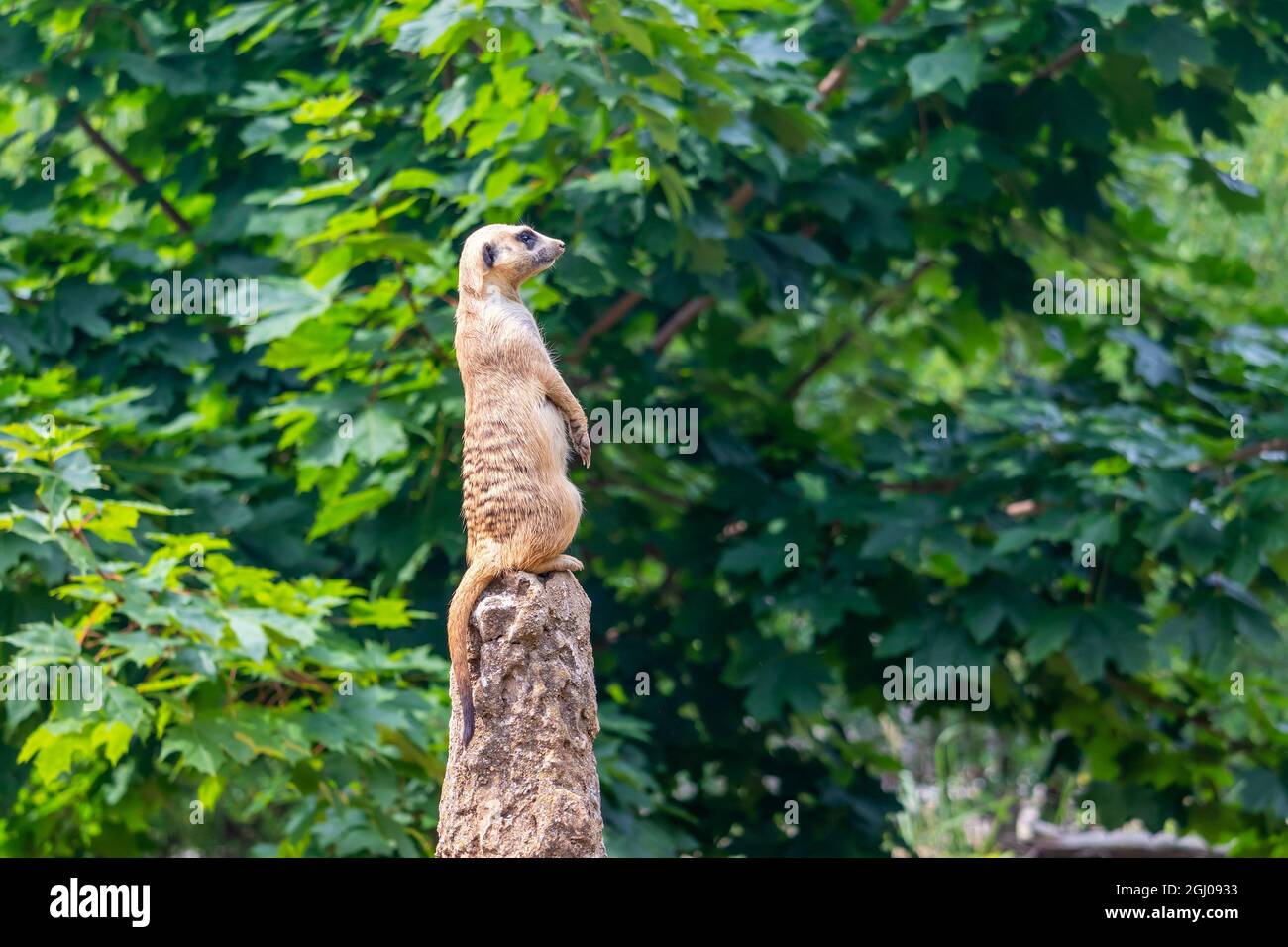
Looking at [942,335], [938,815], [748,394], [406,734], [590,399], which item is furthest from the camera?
[938,815]

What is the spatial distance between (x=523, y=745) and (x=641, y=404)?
3910mm

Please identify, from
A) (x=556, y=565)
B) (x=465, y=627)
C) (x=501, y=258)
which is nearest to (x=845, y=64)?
(x=501, y=258)

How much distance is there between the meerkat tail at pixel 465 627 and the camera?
4906 millimetres

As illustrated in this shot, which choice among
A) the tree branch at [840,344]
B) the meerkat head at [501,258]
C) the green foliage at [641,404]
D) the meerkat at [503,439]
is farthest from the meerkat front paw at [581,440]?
the tree branch at [840,344]

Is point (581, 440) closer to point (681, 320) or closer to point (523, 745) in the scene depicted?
point (523, 745)

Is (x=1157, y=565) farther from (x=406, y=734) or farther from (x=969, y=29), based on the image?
(x=406, y=734)

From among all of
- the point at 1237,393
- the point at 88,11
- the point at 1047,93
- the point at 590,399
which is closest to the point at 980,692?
the point at 1237,393

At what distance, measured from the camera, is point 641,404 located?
854 cm

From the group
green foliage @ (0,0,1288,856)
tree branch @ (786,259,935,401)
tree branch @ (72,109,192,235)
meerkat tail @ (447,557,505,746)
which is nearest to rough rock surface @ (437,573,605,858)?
meerkat tail @ (447,557,505,746)

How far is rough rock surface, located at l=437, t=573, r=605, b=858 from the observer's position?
189 inches

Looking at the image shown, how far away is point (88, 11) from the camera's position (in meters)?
8.39

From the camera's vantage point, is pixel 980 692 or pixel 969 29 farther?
pixel 980 692

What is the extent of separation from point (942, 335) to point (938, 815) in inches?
231

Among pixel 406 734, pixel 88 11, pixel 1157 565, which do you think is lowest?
pixel 406 734
